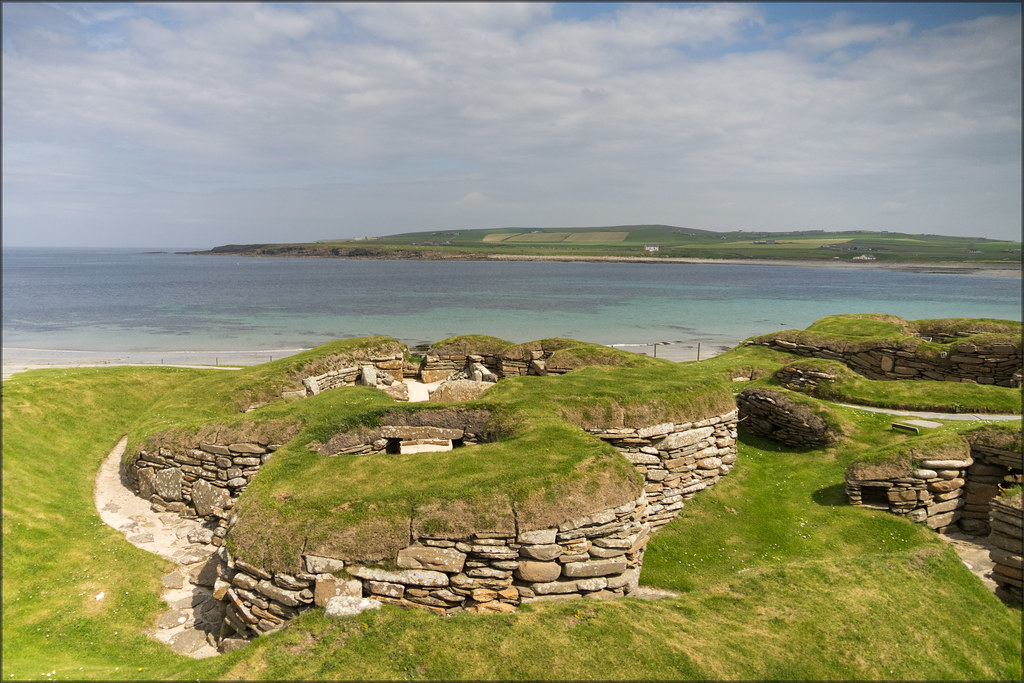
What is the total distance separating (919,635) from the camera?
7.77 metres

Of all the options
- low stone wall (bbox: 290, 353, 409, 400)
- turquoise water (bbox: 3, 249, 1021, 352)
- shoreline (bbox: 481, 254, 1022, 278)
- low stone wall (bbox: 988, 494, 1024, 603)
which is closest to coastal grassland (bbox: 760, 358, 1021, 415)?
low stone wall (bbox: 988, 494, 1024, 603)

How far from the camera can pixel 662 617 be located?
766 centimetres

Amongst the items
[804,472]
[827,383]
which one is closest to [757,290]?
[827,383]

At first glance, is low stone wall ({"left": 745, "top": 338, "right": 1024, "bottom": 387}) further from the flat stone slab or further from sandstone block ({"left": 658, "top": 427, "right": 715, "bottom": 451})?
sandstone block ({"left": 658, "top": 427, "right": 715, "bottom": 451})

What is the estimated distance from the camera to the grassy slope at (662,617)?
664 cm

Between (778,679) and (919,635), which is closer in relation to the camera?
(778,679)

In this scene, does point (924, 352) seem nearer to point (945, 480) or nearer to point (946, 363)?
point (946, 363)

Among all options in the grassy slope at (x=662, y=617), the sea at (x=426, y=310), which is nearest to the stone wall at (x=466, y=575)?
the grassy slope at (x=662, y=617)

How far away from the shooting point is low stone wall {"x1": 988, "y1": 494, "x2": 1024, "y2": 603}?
913cm

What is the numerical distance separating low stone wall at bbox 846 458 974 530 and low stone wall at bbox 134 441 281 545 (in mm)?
15473

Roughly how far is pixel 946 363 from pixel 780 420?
36.8 feet

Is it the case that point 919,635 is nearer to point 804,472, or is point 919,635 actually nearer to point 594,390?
point 804,472

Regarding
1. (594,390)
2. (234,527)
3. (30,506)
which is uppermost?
(594,390)

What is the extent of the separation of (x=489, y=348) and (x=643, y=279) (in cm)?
10400
